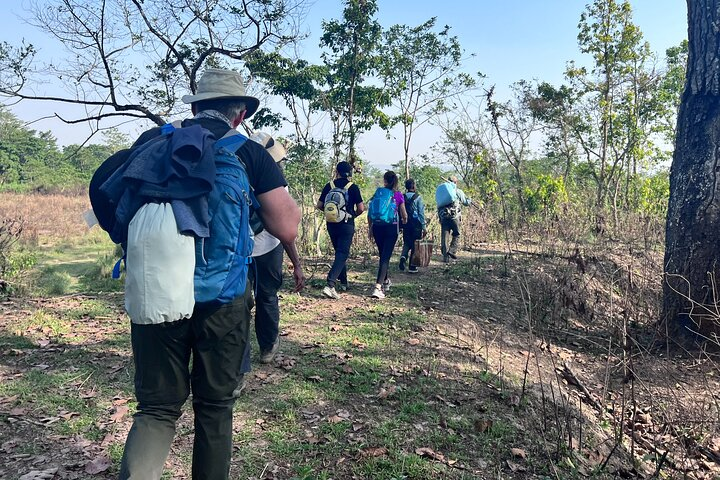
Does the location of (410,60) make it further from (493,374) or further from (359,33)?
(493,374)

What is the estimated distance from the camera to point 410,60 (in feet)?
55.9

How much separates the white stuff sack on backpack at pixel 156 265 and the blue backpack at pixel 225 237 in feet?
0.36

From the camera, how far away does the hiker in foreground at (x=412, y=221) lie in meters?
9.12

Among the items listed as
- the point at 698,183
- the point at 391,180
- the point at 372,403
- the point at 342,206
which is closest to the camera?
the point at 372,403

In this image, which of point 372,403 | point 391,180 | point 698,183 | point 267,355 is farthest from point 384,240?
point 698,183

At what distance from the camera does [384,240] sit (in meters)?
7.20

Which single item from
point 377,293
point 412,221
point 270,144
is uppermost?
point 270,144

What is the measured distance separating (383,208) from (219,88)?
480cm

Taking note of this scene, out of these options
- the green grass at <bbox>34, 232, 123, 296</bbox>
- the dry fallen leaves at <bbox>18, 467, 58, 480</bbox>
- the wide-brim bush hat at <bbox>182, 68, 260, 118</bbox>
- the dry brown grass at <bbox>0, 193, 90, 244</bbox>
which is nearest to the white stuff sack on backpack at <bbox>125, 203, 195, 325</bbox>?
the wide-brim bush hat at <bbox>182, 68, 260, 118</bbox>

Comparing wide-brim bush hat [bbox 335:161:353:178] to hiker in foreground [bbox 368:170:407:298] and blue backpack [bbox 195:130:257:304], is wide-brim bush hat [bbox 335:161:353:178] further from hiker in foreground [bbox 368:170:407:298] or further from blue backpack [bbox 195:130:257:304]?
blue backpack [bbox 195:130:257:304]

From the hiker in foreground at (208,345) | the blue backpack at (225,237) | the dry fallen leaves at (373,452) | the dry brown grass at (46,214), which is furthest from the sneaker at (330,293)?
the dry brown grass at (46,214)

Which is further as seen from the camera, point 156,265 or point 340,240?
point 340,240

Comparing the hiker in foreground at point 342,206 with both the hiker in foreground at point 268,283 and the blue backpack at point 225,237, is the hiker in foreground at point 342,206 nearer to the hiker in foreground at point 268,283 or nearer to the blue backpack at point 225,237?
the hiker in foreground at point 268,283

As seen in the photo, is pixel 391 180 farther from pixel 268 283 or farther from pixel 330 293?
pixel 268 283
